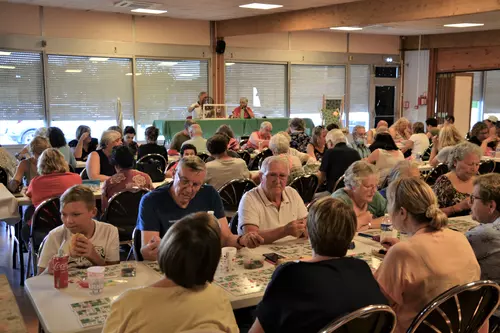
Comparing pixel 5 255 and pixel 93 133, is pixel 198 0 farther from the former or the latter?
pixel 5 255

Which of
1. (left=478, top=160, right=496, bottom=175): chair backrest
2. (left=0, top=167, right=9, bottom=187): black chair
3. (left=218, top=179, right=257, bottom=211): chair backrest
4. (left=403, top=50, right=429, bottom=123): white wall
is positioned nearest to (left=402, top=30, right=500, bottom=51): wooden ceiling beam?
(left=403, top=50, right=429, bottom=123): white wall

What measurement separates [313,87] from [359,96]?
1.68 m

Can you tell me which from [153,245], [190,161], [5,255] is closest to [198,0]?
[5,255]

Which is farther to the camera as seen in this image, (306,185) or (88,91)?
(88,91)

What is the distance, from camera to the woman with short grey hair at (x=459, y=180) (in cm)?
459

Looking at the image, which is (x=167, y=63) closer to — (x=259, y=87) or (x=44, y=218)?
(x=259, y=87)

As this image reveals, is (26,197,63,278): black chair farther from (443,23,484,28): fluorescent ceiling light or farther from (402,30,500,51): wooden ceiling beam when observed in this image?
(402,30,500,51): wooden ceiling beam

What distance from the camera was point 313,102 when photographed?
1467 centimetres

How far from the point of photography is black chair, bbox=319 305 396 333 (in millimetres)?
1787

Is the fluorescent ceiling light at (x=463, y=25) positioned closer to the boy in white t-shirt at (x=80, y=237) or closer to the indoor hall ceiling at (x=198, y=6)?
the indoor hall ceiling at (x=198, y=6)

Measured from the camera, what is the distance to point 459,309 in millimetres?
2256

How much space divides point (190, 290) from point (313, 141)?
6267 millimetres

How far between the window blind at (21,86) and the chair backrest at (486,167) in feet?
26.6

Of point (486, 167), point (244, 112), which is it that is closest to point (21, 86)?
point (244, 112)
